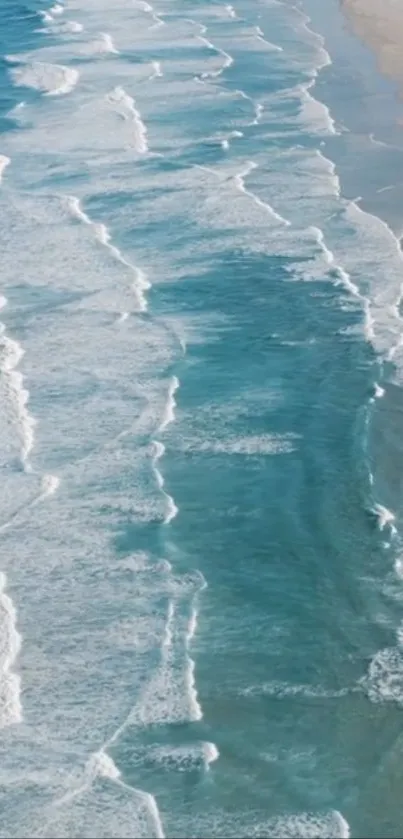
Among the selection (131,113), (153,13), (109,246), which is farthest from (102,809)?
(153,13)

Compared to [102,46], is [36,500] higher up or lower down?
higher up

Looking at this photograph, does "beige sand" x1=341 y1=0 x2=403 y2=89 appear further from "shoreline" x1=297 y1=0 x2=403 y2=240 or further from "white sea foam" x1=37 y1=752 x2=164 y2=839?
"white sea foam" x1=37 y1=752 x2=164 y2=839

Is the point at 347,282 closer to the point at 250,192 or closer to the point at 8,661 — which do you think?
the point at 250,192

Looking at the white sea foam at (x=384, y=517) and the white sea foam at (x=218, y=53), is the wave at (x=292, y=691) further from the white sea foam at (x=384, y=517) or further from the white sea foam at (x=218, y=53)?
the white sea foam at (x=218, y=53)

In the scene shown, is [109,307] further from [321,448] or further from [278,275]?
[321,448]

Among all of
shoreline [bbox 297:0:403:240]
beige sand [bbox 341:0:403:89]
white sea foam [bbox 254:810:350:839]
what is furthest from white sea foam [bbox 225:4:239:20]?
white sea foam [bbox 254:810:350:839]

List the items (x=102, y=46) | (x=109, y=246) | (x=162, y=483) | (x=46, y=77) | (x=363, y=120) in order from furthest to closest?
1. (x=102, y=46)
2. (x=46, y=77)
3. (x=363, y=120)
4. (x=109, y=246)
5. (x=162, y=483)

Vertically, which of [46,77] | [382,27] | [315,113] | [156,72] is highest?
[382,27]
